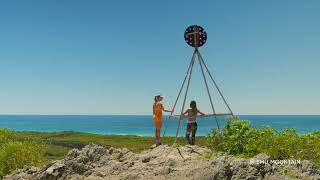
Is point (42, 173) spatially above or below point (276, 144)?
below

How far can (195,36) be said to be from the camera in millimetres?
22766

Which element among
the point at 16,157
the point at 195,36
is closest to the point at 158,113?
the point at 195,36

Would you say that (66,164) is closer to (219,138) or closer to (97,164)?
(97,164)

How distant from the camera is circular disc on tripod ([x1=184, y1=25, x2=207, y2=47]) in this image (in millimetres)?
22797

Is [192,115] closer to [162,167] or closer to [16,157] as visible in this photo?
[162,167]

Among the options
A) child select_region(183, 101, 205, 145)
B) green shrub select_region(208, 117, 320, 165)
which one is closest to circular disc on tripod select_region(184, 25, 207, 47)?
child select_region(183, 101, 205, 145)

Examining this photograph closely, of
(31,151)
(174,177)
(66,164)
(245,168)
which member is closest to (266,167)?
(245,168)

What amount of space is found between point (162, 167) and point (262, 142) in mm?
6400

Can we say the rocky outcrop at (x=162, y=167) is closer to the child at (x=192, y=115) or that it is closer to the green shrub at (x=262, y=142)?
the child at (x=192, y=115)

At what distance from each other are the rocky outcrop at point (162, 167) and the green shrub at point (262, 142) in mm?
2308

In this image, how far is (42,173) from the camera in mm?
21438

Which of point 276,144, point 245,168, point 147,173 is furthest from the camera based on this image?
point 276,144

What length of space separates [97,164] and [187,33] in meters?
8.67

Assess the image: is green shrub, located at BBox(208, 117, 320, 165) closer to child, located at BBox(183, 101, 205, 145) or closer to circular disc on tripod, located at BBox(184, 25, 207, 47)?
child, located at BBox(183, 101, 205, 145)
